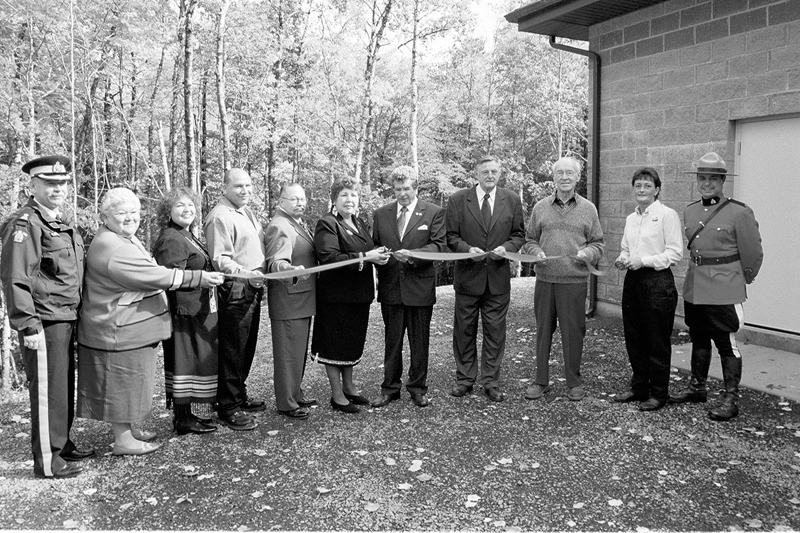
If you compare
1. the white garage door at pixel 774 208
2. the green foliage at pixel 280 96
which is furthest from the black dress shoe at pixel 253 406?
the green foliage at pixel 280 96

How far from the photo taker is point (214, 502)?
372cm

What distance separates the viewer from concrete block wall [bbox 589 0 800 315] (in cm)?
679

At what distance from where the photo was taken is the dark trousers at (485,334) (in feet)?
18.3

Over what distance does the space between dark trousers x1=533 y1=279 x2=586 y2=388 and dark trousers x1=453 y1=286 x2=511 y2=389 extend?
326 millimetres

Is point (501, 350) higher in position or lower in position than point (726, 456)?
higher

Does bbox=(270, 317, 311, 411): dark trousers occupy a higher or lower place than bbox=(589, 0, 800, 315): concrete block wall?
lower

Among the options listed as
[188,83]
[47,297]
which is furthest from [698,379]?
[188,83]

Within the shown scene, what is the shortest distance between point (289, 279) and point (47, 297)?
1.70 metres

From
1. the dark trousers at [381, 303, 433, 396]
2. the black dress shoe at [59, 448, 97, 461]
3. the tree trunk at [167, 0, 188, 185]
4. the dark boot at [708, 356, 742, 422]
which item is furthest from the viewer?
the tree trunk at [167, 0, 188, 185]

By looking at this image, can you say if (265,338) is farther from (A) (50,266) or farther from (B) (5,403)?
(A) (50,266)

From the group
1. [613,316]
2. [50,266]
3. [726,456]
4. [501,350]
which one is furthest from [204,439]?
[613,316]

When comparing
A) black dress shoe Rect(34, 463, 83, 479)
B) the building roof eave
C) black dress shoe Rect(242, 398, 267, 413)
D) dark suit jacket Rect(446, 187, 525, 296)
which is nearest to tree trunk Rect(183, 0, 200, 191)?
the building roof eave

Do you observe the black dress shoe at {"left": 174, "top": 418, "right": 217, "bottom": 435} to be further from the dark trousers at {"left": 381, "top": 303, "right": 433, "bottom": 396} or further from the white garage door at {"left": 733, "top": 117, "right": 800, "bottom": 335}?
the white garage door at {"left": 733, "top": 117, "right": 800, "bottom": 335}

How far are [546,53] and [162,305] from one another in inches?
1172
